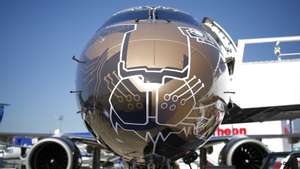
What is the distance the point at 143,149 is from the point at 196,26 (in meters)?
2.23

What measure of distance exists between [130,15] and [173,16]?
2.34 feet

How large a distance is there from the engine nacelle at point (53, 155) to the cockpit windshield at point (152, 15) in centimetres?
408

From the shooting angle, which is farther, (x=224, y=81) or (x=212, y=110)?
(x=224, y=81)

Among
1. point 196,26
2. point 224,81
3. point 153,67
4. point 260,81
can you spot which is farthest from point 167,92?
point 260,81

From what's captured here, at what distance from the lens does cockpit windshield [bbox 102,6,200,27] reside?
5895 millimetres

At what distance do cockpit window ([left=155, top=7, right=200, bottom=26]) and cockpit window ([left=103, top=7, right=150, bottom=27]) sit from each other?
20cm

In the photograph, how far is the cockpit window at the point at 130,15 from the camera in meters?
5.91

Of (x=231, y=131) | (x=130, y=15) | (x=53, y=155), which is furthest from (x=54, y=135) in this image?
(x=231, y=131)

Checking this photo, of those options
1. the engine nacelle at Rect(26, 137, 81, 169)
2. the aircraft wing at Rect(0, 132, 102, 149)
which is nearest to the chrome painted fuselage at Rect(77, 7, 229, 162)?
the engine nacelle at Rect(26, 137, 81, 169)

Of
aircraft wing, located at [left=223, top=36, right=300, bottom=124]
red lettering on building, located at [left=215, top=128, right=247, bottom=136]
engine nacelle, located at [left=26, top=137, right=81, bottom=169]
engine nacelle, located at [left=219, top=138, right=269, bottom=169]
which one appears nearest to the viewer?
engine nacelle, located at [left=26, top=137, right=81, bottom=169]

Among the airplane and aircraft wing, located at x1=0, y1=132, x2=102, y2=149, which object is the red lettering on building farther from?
the airplane

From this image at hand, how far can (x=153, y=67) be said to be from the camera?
4598mm

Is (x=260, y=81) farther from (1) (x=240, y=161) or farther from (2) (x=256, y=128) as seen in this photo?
(2) (x=256, y=128)

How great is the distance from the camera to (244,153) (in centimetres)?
970
